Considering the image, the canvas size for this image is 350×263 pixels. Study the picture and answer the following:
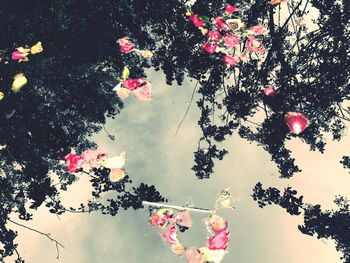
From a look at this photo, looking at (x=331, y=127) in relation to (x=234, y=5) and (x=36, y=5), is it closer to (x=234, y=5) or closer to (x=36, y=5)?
(x=234, y=5)

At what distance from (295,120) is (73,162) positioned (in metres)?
4.13

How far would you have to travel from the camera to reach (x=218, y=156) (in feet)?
21.2

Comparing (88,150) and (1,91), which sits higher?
(88,150)

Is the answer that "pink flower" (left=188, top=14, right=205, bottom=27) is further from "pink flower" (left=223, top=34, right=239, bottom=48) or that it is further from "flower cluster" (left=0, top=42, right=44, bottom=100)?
"flower cluster" (left=0, top=42, right=44, bottom=100)

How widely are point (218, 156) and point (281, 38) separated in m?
2.56

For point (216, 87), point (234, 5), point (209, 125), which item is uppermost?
point (234, 5)

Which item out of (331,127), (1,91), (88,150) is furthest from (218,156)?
(1,91)

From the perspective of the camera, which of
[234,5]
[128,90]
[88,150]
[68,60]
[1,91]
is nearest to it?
[1,91]

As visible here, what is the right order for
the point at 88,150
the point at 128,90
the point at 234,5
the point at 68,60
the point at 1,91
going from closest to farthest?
the point at 1,91, the point at 68,60, the point at 234,5, the point at 88,150, the point at 128,90

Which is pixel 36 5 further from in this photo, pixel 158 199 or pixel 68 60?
pixel 158 199

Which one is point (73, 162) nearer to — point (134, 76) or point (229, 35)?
point (134, 76)

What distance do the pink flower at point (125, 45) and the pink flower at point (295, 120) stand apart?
3.24 metres

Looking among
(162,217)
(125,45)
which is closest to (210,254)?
(162,217)

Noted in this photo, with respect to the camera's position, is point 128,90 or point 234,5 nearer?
point 234,5
